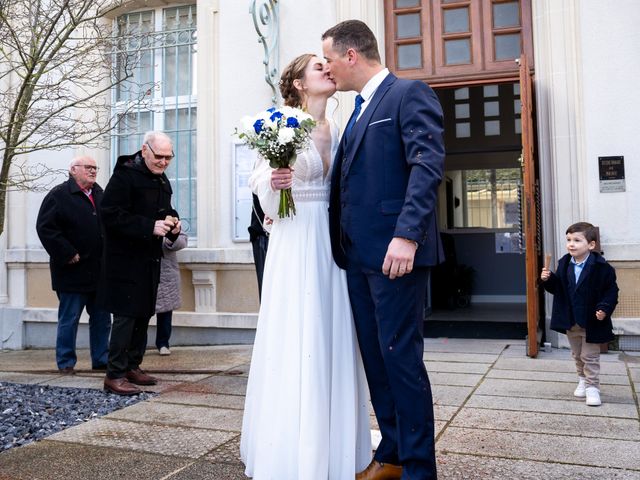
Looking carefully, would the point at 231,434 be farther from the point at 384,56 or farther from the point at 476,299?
the point at 476,299

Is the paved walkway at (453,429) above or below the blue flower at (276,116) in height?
below

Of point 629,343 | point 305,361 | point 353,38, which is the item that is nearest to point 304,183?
point 353,38

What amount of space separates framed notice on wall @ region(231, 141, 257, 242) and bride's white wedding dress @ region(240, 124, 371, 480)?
14.5 ft

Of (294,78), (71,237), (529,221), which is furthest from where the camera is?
(529,221)

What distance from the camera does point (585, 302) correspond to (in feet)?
14.4

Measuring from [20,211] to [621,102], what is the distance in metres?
7.41

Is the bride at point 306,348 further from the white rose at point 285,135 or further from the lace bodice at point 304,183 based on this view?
the white rose at point 285,135

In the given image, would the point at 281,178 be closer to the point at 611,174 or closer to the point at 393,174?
the point at 393,174

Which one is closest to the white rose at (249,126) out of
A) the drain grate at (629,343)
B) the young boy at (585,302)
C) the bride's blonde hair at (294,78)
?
the bride's blonde hair at (294,78)

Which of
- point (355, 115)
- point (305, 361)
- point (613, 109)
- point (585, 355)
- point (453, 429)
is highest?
point (613, 109)

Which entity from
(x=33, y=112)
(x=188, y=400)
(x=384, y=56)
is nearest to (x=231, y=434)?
(x=188, y=400)

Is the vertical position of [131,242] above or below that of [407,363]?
above

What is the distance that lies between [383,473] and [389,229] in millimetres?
1080

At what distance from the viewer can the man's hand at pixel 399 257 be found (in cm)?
241
